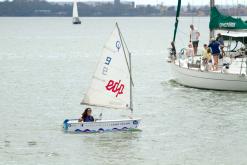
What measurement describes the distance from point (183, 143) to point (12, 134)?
278 inches

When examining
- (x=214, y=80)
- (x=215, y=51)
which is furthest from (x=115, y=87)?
(x=215, y=51)

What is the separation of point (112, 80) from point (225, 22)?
15771mm

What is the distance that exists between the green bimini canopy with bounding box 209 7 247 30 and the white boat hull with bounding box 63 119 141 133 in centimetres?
1639

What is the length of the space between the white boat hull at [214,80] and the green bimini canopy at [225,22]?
4106 mm

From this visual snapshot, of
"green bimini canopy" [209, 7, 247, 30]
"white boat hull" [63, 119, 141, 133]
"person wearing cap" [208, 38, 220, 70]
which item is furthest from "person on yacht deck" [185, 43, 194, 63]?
"white boat hull" [63, 119, 141, 133]

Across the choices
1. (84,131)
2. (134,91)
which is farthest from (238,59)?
(84,131)

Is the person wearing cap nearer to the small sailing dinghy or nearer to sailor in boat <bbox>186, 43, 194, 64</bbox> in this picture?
sailor in boat <bbox>186, 43, 194, 64</bbox>

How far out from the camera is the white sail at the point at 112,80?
3378cm

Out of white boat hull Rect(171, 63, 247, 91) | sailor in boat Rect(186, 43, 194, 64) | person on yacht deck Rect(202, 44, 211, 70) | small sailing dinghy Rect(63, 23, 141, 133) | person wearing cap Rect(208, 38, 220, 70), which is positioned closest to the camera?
small sailing dinghy Rect(63, 23, 141, 133)

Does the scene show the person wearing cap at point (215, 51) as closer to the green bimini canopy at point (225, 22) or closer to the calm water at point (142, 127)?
the calm water at point (142, 127)

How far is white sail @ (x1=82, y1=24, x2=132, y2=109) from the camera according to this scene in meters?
33.8

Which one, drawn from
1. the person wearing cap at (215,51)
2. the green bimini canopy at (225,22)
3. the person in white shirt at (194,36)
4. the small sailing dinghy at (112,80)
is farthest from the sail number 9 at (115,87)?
the person in white shirt at (194,36)

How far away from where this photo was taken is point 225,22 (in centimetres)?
4794

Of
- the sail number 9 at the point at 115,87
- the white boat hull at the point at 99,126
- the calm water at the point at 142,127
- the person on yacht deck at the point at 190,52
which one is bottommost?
the calm water at the point at 142,127
